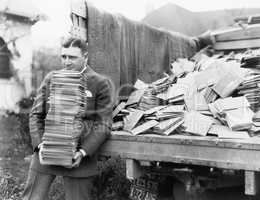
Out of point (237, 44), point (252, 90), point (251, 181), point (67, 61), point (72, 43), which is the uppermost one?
point (237, 44)

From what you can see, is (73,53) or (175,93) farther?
(175,93)

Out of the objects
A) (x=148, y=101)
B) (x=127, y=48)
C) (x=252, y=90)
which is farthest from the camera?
(x=127, y=48)

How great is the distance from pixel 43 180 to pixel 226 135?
159cm

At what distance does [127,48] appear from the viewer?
4.48m

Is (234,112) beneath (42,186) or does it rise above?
above

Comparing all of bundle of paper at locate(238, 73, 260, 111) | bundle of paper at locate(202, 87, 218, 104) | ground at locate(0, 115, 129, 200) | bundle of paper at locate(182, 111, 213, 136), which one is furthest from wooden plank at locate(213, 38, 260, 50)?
bundle of paper at locate(182, 111, 213, 136)

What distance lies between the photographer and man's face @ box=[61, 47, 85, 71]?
2941 millimetres

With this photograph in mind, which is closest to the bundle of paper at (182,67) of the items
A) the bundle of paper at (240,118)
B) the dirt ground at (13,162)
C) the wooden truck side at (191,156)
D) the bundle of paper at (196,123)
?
the bundle of paper at (196,123)

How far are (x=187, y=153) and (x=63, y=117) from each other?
3.36ft

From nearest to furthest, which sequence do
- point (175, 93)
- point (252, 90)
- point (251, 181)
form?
point (251, 181) < point (252, 90) < point (175, 93)

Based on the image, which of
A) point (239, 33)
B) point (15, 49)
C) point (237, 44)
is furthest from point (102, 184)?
point (15, 49)

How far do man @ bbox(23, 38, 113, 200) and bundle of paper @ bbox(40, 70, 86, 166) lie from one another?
0.09 meters

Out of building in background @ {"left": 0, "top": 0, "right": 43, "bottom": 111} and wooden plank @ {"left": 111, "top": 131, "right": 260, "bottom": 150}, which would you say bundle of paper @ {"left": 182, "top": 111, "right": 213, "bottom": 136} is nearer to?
wooden plank @ {"left": 111, "top": 131, "right": 260, "bottom": 150}

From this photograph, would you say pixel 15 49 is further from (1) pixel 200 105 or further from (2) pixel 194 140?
(2) pixel 194 140
